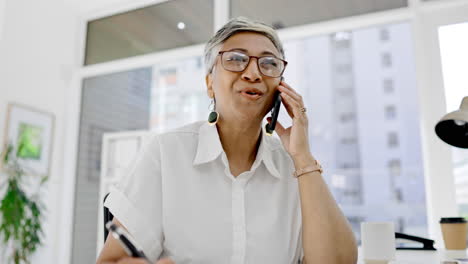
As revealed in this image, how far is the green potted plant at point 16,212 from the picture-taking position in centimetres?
310

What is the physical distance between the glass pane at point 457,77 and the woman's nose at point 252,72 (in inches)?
80.4

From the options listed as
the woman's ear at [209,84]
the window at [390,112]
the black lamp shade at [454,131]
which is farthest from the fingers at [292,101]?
the window at [390,112]

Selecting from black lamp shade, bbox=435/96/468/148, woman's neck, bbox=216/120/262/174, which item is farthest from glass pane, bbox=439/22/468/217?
woman's neck, bbox=216/120/262/174

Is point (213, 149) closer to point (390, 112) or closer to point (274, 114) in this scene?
point (274, 114)

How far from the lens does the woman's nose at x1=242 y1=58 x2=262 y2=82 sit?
3.57 feet

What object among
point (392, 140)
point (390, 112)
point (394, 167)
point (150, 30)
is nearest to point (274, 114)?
point (150, 30)

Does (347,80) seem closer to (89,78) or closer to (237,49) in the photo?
(89,78)

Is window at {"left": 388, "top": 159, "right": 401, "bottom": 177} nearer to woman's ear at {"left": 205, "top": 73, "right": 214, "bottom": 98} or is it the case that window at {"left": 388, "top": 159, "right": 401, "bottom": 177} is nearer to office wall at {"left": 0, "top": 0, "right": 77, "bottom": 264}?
office wall at {"left": 0, "top": 0, "right": 77, "bottom": 264}

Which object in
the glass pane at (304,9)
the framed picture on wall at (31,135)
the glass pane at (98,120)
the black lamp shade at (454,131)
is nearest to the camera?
the black lamp shade at (454,131)

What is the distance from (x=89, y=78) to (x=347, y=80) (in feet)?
16.7

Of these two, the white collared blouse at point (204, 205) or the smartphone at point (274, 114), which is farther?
the smartphone at point (274, 114)

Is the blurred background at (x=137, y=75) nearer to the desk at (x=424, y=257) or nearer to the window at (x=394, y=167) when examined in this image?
the window at (x=394, y=167)

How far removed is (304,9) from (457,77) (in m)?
1.31

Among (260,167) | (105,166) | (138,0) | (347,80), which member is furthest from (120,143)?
(347,80)
